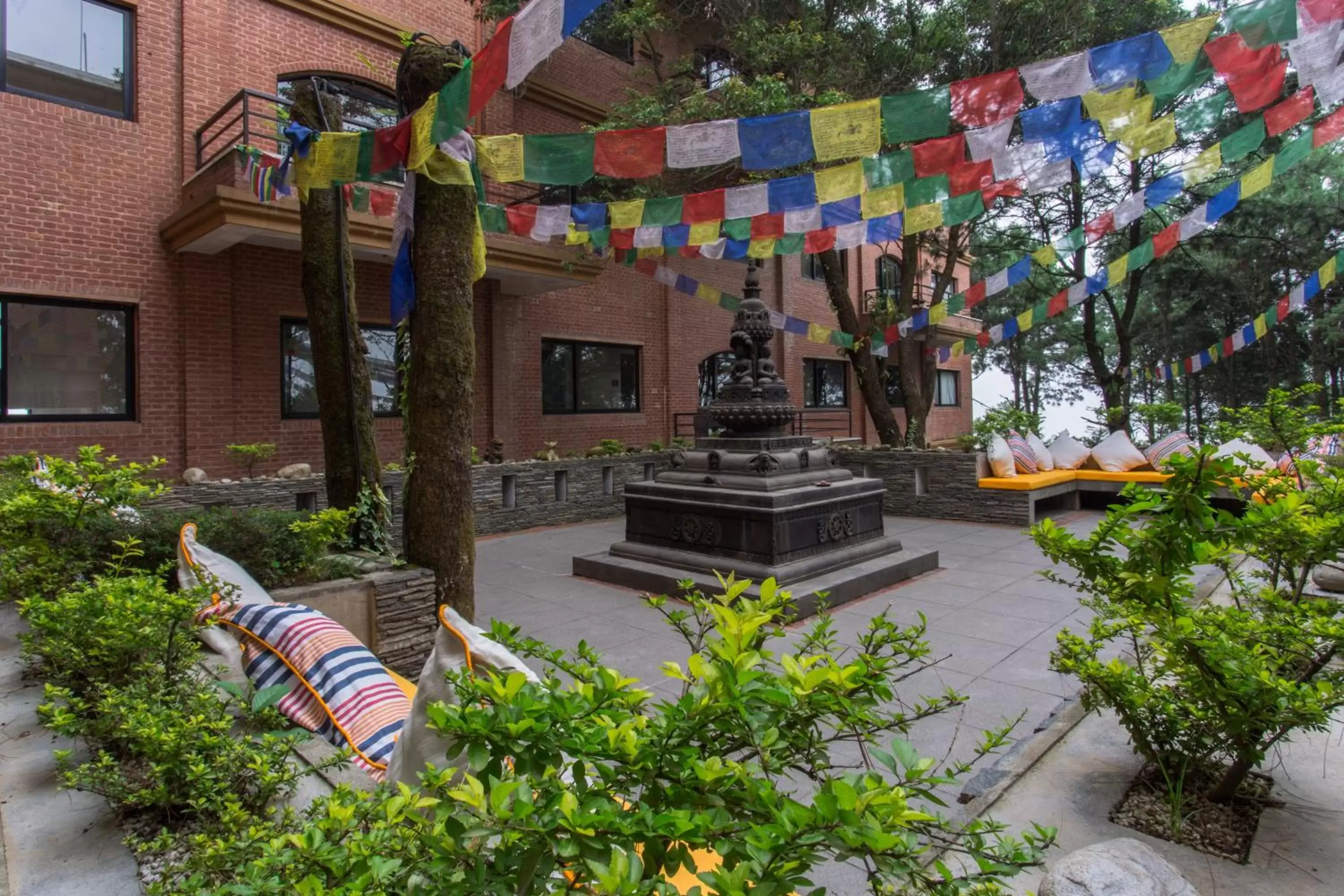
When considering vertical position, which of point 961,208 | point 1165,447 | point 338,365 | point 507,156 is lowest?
point 1165,447

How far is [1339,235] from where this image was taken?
68.7 feet

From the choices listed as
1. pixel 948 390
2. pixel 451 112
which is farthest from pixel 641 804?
pixel 948 390

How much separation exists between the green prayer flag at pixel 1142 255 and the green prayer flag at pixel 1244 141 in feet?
9.59

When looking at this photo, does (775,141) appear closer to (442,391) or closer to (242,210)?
(442,391)

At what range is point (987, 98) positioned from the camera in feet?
20.0

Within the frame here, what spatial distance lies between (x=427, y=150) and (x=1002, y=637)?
5521mm

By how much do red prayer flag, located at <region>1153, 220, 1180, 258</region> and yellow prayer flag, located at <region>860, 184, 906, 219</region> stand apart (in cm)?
495

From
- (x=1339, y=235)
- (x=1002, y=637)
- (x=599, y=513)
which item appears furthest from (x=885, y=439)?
(x=1339, y=235)

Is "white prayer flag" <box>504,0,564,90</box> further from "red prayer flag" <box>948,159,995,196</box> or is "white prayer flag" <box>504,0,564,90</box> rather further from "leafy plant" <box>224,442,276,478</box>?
"leafy plant" <box>224,442,276,478</box>

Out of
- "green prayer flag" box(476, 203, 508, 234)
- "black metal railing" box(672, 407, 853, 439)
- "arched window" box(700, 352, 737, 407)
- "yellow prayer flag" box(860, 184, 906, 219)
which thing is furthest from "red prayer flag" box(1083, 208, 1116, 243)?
"arched window" box(700, 352, 737, 407)

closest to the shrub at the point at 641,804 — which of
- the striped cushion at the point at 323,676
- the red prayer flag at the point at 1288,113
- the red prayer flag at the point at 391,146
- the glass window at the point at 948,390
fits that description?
the striped cushion at the point at 323,676

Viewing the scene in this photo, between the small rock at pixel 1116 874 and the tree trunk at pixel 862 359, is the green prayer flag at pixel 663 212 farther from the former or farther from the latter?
the small rock at pixel 1116 874

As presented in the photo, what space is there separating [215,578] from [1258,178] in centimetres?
1073

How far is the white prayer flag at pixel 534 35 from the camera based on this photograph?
404 cm
